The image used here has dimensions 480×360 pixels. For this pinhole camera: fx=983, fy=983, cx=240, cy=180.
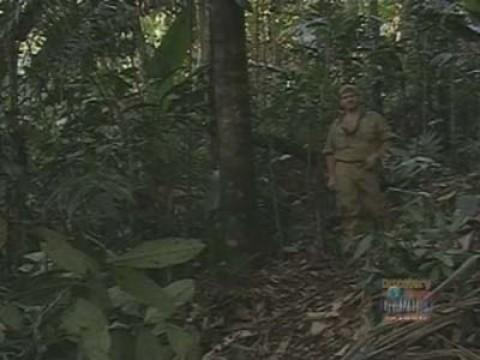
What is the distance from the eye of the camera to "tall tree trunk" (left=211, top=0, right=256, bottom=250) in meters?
5.66

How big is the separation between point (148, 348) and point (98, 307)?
0.30 metres

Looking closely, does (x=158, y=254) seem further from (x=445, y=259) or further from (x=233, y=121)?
(x=233, y=121)

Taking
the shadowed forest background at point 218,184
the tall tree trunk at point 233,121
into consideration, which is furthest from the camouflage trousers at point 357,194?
the tall tree trunk at point 233,121

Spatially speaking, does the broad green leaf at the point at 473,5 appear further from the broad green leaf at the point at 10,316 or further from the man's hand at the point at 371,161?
the broad green leaf at the point at 10,316

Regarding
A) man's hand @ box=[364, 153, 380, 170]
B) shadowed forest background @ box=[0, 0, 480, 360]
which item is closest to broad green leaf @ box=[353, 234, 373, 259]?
shadowed forest background @ box=[0, 0, 480, 360]

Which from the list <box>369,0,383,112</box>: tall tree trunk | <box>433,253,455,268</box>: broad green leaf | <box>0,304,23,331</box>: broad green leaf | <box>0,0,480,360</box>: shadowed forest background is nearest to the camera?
<box>0,304,23,331</box>: broad green leaf

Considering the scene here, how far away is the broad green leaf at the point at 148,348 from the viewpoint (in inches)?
112

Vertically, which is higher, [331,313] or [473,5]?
[473,5]

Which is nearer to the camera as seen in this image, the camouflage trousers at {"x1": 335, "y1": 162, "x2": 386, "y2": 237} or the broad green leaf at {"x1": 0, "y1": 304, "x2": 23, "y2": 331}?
the broad green leaf at {"x1": 0, "y1": 304, "x2": 23, "y2": 331}

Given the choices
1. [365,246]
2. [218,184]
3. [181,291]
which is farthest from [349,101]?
[181,291]

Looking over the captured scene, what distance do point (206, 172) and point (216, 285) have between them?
150cm

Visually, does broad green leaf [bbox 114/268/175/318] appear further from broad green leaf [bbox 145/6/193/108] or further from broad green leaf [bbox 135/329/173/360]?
broad green leaf [bbox 145/6/193/108]

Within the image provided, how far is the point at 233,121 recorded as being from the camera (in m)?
5.70

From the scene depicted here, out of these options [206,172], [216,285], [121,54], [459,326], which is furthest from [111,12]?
[459,326]
